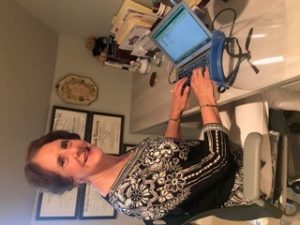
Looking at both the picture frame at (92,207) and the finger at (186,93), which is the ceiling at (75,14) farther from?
the picture frame at (92,207)

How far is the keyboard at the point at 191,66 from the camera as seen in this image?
116cm

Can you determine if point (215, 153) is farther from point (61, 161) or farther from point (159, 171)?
point (61, 161)

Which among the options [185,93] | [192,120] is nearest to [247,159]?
[185,93]

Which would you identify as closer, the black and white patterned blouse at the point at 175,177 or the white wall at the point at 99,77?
the black and white patterned blouse at the point at 175,177

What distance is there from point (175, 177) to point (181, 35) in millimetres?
598

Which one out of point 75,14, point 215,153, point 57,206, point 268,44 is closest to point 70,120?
point 57,206

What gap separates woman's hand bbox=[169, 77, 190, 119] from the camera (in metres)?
1.30

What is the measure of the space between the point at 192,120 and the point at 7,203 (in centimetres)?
108

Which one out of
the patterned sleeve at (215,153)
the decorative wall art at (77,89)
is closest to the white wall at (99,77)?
the decorative wall art at (77,89)

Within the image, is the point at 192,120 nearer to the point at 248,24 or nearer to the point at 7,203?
the point at 248,24

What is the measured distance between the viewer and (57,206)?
73.6 inches

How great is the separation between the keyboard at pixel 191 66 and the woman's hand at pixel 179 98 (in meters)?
0.03

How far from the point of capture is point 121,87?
2.28m

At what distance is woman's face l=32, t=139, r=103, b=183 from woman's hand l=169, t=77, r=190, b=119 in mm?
438
